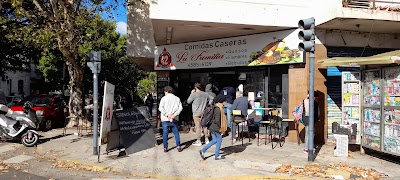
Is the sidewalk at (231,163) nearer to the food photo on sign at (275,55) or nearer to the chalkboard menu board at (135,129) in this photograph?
the chalkboard menu board at (135,129)

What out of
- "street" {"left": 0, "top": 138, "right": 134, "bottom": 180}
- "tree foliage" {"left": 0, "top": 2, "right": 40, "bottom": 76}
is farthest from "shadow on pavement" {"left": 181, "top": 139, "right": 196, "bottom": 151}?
"tree foliage" {"left": 0, "top": 2, "right": 40, "bottom": 76}

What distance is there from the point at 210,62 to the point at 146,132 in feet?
15.6

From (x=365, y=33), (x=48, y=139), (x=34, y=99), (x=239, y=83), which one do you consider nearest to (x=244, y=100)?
(x=239, y=83)

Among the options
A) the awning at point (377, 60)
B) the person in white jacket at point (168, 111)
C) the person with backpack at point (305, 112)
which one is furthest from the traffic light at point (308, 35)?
the person in white jacket at point (168, 111)

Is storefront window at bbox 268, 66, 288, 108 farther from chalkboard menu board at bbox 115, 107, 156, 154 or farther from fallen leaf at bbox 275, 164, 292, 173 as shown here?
chalkboard menu board at bbox 115, 107, 156, 154

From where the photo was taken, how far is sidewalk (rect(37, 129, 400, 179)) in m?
7.06

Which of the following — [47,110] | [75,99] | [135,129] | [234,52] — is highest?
[234,52]

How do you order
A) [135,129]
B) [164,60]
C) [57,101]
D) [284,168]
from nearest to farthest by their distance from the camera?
[284,168] → [135,129] → [164,60] → [57,101]

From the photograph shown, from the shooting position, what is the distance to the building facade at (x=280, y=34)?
1051cm

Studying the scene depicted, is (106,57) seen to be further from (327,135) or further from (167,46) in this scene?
(327,135)

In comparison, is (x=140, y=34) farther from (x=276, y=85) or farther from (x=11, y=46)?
(x=11, y=46)

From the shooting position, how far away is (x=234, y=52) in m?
12.7

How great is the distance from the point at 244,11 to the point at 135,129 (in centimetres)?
503

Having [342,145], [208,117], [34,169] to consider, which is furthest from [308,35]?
[34,169]
